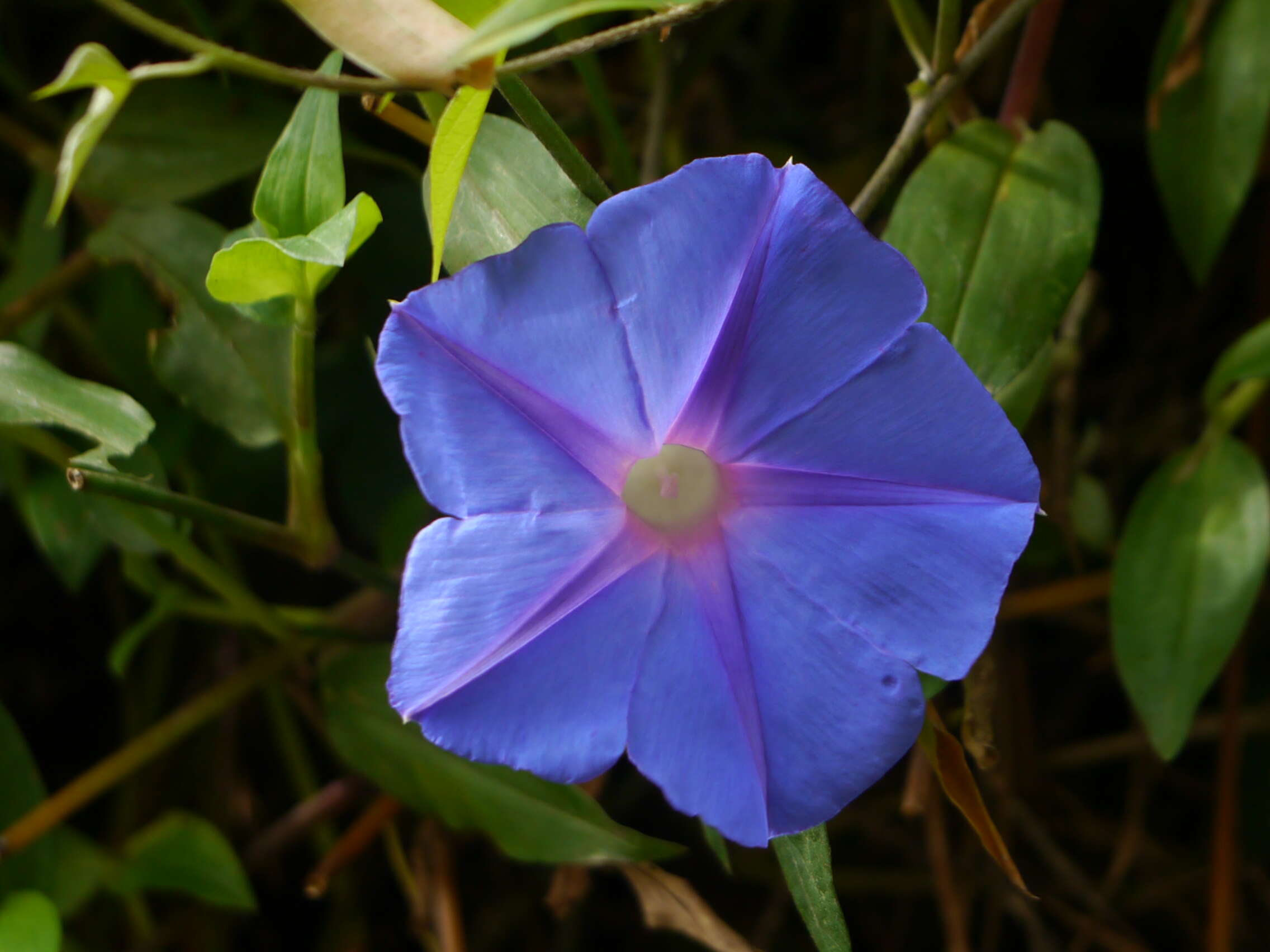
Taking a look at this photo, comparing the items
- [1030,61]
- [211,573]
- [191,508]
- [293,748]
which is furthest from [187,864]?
[1030,61]

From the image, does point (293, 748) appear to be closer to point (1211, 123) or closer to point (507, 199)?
point (507, 199)

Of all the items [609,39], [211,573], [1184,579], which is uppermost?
[609,39]

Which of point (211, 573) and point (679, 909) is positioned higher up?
point (211, 573)

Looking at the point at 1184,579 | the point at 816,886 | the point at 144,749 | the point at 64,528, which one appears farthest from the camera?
the point at 144,749

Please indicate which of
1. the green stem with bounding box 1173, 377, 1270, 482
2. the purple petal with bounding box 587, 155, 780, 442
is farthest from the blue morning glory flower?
the green stem with bounding box 1173, 377, 1270, 482

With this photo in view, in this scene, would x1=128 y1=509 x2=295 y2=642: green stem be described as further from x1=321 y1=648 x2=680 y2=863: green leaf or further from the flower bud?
the flower bud

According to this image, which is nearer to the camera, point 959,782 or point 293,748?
point 959,782

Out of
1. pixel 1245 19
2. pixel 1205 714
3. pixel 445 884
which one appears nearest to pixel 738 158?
pixel 1245 19
